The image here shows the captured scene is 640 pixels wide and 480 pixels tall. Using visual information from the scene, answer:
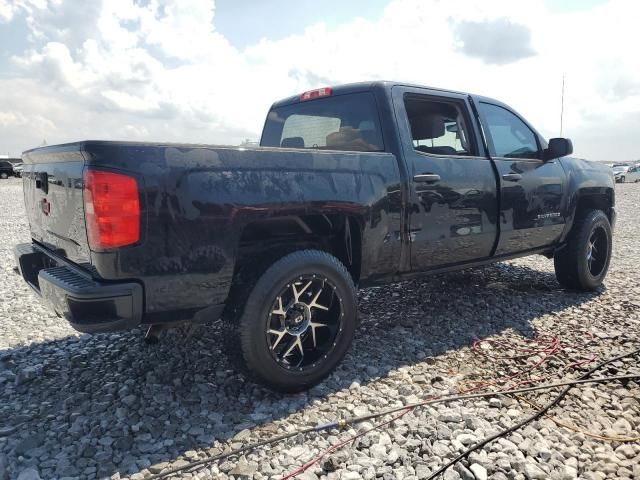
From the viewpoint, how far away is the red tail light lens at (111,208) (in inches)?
82.9

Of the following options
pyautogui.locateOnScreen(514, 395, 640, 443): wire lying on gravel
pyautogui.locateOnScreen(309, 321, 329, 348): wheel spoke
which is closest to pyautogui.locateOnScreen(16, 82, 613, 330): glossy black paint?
pyautogui.locateOnScreen(309, 321, 329, 348): wheel spoke

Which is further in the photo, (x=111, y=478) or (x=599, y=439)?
(x=599, y=439)

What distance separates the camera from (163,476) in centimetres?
207

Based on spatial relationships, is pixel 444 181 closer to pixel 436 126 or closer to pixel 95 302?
pixel 436 126

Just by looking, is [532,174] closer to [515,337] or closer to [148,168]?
[515,337]

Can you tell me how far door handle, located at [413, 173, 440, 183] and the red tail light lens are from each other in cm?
186

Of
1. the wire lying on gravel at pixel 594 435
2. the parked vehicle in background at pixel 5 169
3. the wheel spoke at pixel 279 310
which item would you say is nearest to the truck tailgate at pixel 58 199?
the wheel spoke at pixel 279 310

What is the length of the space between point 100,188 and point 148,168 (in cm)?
23

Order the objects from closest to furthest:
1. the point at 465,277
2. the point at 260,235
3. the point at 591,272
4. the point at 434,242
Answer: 1. the point at 260,235
2. the point at 434,242
3. the point at 591,272
4. the point at 465,277

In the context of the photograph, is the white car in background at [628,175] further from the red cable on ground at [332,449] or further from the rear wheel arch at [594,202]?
the red cable on ground at [332,449]

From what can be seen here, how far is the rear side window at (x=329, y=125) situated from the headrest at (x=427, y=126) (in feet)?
1.48

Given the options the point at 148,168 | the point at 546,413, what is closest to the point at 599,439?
the point at 546,413

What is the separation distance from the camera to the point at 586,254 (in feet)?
15.8

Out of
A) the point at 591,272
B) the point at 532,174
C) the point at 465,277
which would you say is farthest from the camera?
the point at 465,277
